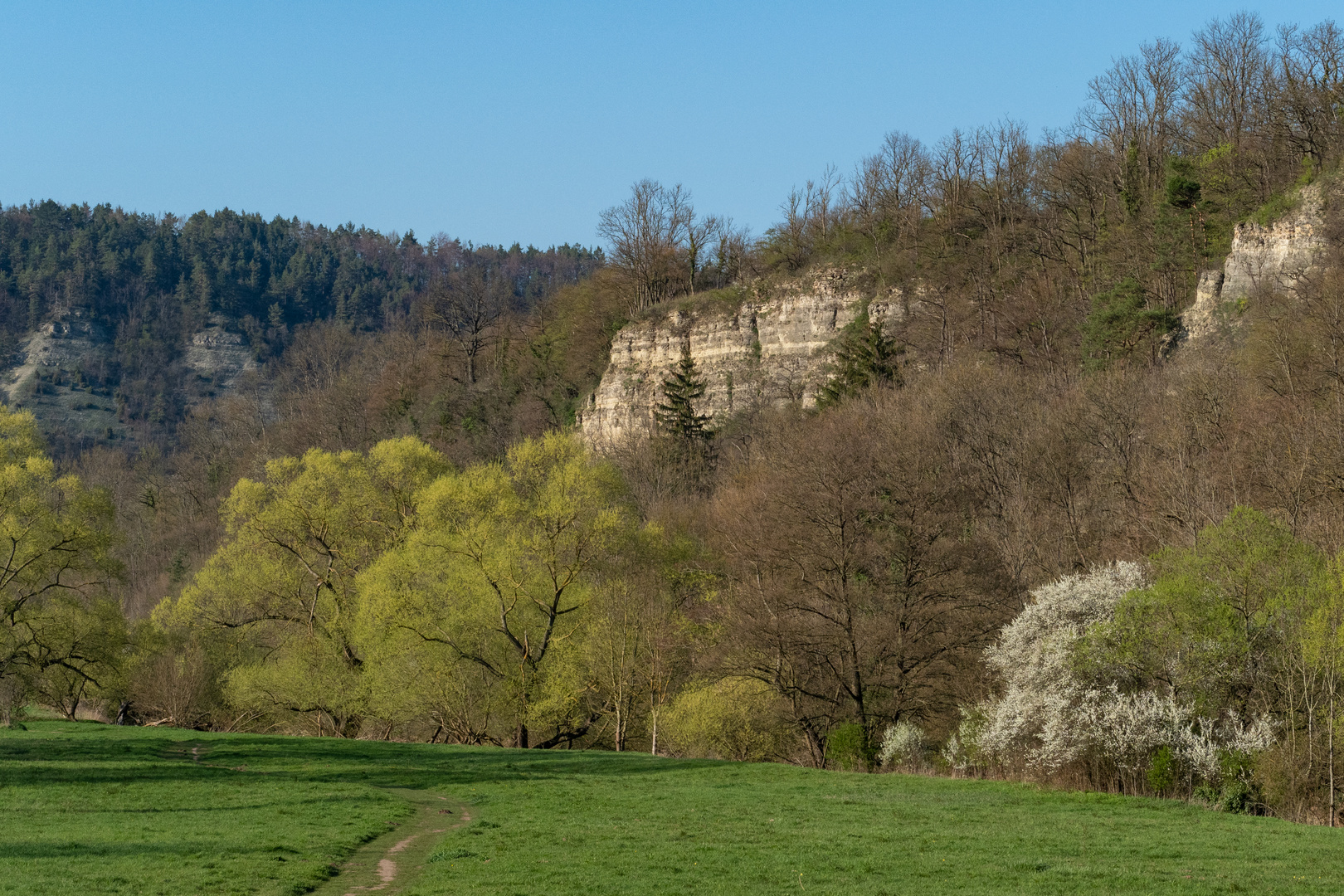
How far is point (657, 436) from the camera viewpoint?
70.4 metres

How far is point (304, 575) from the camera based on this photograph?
148ft

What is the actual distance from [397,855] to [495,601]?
75.9ft

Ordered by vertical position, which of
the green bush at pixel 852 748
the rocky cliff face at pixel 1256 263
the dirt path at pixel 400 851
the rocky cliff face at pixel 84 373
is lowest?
the green bush at pixel 852 748

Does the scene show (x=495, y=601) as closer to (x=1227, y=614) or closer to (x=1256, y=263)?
(x=1227, y=614)

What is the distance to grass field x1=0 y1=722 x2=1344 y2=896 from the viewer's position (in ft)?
47.8

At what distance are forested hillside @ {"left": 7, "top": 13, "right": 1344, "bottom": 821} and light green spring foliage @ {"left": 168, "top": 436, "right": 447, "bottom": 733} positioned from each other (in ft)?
0.43

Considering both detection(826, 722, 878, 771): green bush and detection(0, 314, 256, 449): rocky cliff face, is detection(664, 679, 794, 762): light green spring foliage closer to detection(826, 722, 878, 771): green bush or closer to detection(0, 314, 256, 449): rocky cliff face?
detection(826, 722, 878, 771): green bush

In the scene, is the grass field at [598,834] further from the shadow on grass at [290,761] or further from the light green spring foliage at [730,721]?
the light green spring foliage at [730,721]

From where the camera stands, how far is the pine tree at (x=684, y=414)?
225ft

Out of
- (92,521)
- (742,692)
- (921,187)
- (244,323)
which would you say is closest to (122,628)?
(92,521)

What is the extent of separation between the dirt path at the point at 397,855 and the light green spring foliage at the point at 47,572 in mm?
17621

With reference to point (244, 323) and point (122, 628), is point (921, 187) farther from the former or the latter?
point (244, 323)

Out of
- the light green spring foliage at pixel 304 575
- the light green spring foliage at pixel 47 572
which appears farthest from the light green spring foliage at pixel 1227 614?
the light green spring foliage at pixel 47 572

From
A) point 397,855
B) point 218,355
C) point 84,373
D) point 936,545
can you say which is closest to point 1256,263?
point 936,545
